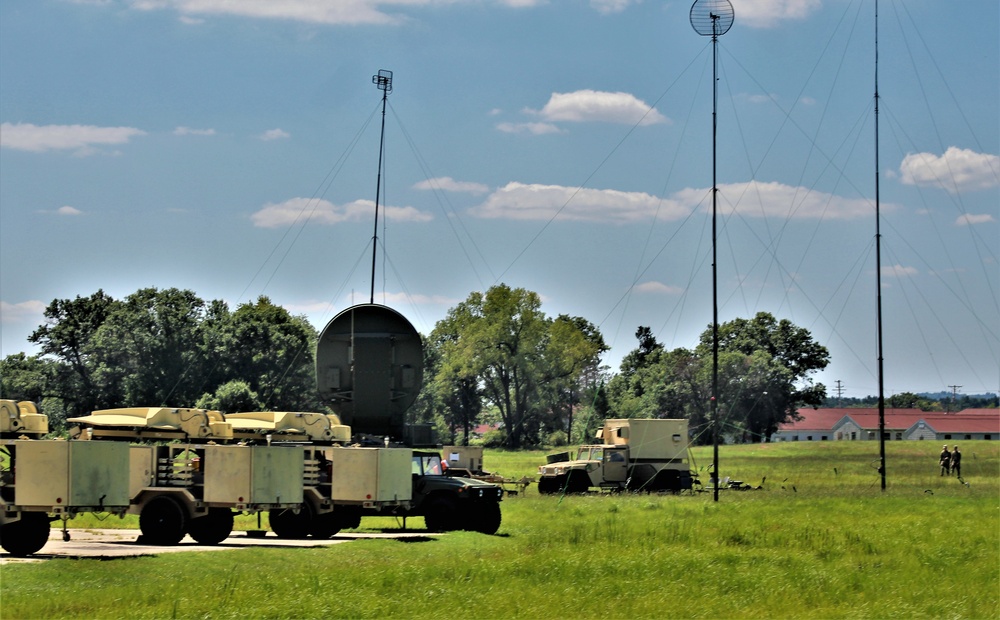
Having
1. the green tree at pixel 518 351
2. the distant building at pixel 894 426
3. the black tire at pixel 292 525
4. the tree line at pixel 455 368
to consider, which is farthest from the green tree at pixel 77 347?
the distant building at pixel 894 426

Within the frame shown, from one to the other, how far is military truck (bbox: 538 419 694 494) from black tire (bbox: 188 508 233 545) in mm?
22644

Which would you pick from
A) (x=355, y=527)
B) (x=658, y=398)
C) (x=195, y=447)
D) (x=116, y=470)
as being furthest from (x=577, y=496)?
(x=658, y=398)

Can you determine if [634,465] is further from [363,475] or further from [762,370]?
[762,370]

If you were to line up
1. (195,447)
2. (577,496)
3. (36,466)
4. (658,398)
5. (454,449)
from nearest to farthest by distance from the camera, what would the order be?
(36,466)
(195,447)
(577,496)
(454,449)
(658,398)

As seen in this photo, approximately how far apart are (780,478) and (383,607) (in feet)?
138

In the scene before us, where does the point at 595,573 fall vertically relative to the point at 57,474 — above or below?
below

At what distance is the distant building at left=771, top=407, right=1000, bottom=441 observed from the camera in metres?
169

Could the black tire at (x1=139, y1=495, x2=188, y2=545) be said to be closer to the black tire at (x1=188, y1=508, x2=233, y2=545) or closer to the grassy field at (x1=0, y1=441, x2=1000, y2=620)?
the black tire at (x1=188, y1=508, x2=233, y2=545)

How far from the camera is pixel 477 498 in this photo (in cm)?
3005

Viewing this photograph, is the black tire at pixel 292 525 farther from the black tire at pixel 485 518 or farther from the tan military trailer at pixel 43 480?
Result: the tan military trailer at pixel 43 480

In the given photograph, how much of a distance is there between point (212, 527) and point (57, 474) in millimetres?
4526

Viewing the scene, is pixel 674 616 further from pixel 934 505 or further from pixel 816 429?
pixel 816 429

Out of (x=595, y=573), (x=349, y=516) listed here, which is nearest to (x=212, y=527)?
(x=349, y=516)

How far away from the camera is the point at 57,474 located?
74.9 feet
